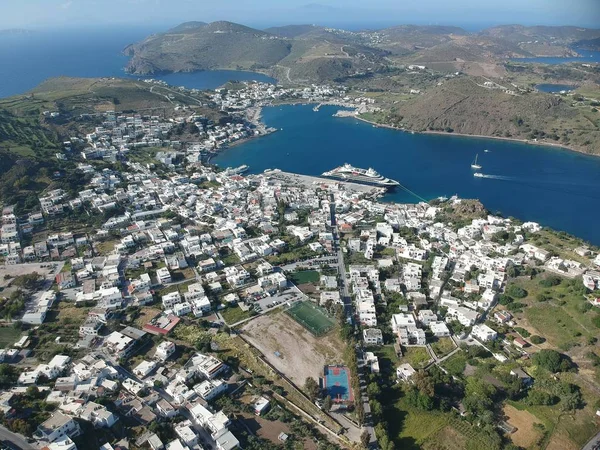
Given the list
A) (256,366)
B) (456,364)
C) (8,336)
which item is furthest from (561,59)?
(8,336)

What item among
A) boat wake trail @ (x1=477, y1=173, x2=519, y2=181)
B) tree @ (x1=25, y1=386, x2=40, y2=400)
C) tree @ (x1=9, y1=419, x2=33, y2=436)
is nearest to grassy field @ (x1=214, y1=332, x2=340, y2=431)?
tree @ (x1=25, y1=386, x2=40, y2=400)

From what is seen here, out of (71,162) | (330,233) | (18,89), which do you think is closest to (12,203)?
(71,162)

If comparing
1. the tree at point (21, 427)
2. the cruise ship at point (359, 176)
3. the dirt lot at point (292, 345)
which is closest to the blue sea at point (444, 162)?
the cruise ship at point (359, 176)

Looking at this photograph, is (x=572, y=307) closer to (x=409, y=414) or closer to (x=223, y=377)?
(x=409, y=414)

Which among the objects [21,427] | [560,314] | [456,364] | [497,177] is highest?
[21,427]

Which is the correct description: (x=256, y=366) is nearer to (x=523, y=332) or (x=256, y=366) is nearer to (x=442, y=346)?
(x=442, y=346)

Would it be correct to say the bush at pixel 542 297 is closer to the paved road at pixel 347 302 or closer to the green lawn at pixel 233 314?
the paved road at pixel 347 302

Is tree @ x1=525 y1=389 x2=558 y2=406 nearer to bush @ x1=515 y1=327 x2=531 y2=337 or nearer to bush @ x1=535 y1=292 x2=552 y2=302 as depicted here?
bush @ x1=515 y1=327 x2=531 y2=337
